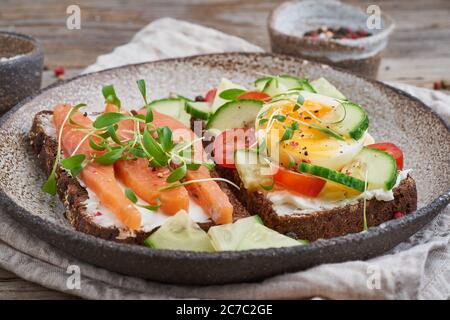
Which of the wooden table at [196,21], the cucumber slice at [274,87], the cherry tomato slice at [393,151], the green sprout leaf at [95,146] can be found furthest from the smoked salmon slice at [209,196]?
the wooden table at [196,21]

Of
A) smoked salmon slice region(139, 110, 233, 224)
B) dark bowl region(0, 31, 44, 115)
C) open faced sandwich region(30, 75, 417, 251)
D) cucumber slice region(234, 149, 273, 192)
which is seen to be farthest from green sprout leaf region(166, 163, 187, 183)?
dark bowl region(0, 31, 44, 115)

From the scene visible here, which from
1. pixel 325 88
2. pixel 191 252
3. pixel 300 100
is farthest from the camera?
pixel 325 88

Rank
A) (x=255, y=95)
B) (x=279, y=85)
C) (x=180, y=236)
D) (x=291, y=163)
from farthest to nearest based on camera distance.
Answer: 1. (x=279, y=85)
2. (x=255, y=95)
3. (x=291, y=163)
4. (x=180, y=236)

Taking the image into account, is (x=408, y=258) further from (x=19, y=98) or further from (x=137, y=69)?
(x=19, y=98)

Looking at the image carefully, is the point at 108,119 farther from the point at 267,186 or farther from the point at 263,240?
the point at 263,240

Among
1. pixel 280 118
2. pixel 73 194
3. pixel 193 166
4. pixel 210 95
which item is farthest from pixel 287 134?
pixel 210 95

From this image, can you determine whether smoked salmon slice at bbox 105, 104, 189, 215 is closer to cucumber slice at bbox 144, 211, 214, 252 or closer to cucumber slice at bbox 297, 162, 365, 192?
cucumber slice at bbox 144, 211, 214, 252
